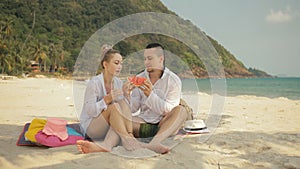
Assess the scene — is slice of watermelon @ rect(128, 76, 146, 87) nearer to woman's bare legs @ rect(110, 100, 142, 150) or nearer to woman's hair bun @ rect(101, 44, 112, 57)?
woman's bare legs @ rect(110, 100, 142, 150)

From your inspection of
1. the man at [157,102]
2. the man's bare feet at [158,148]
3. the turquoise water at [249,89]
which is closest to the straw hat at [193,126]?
the turquoise water at [249,89]

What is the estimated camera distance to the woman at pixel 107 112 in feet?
10.4

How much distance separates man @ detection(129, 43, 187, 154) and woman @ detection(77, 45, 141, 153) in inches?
10.0

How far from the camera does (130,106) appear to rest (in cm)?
357

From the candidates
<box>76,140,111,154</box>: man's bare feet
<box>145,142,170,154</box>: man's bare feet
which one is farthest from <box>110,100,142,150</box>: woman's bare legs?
<box>76,140,111,154</box>: man's bare feet

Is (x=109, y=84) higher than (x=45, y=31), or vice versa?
(x=45, y=31)

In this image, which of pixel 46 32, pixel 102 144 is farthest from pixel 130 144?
pixel 46 32

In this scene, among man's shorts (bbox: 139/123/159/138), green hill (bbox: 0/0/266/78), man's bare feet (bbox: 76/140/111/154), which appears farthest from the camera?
green hill (bbox: 0/0/266/78)

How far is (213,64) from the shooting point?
3996mm

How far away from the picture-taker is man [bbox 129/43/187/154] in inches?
130

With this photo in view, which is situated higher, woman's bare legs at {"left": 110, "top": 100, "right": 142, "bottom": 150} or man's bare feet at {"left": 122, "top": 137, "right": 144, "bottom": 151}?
woman's bare legs at {"left": 110, "top": 100, "right": 142, "bottom": 150}

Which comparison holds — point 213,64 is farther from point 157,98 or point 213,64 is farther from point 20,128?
point 20,128

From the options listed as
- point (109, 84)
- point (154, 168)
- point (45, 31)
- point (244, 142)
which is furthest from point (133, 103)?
point (45, 31)

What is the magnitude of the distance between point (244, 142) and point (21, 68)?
37700mm
